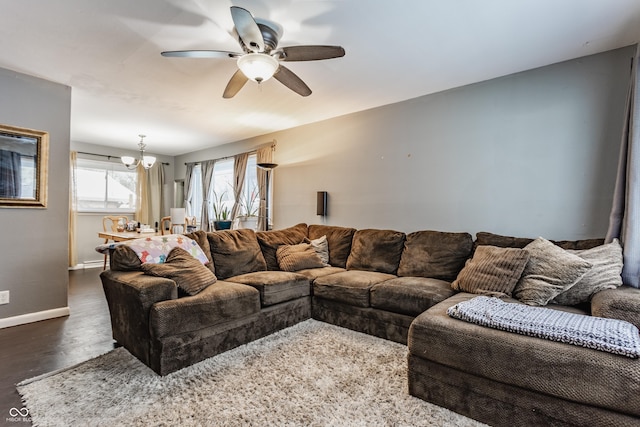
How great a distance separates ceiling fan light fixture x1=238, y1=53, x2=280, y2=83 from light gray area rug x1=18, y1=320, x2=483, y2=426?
206 centimetres

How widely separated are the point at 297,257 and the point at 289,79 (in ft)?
6.12

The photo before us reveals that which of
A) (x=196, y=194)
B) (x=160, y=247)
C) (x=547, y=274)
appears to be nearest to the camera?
(x=547, y=274)

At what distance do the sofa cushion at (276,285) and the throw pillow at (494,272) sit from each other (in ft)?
4.60

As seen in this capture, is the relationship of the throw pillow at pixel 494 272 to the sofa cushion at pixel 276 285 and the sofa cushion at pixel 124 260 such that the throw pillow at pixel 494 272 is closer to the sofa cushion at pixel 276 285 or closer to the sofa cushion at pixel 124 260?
the sofa cushion at pixel 276 285

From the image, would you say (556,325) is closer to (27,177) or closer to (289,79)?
(289,79)

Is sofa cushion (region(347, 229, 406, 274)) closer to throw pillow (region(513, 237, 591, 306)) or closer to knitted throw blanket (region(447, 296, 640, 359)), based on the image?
throw pillow (region(513, 237, 591, 306))

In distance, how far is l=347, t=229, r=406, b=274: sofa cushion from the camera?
3.31m

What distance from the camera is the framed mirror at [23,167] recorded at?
292 centimetres

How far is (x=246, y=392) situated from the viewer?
182cm

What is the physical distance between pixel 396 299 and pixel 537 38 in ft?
7.64

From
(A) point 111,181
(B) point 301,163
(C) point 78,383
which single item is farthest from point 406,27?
(A) point 111,181


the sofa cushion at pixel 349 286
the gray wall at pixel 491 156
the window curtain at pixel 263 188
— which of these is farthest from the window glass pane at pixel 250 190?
the sofa cushion at pixel 349 286

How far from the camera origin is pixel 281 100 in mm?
3646

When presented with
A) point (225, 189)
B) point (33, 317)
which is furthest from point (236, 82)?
point (225, 189)
